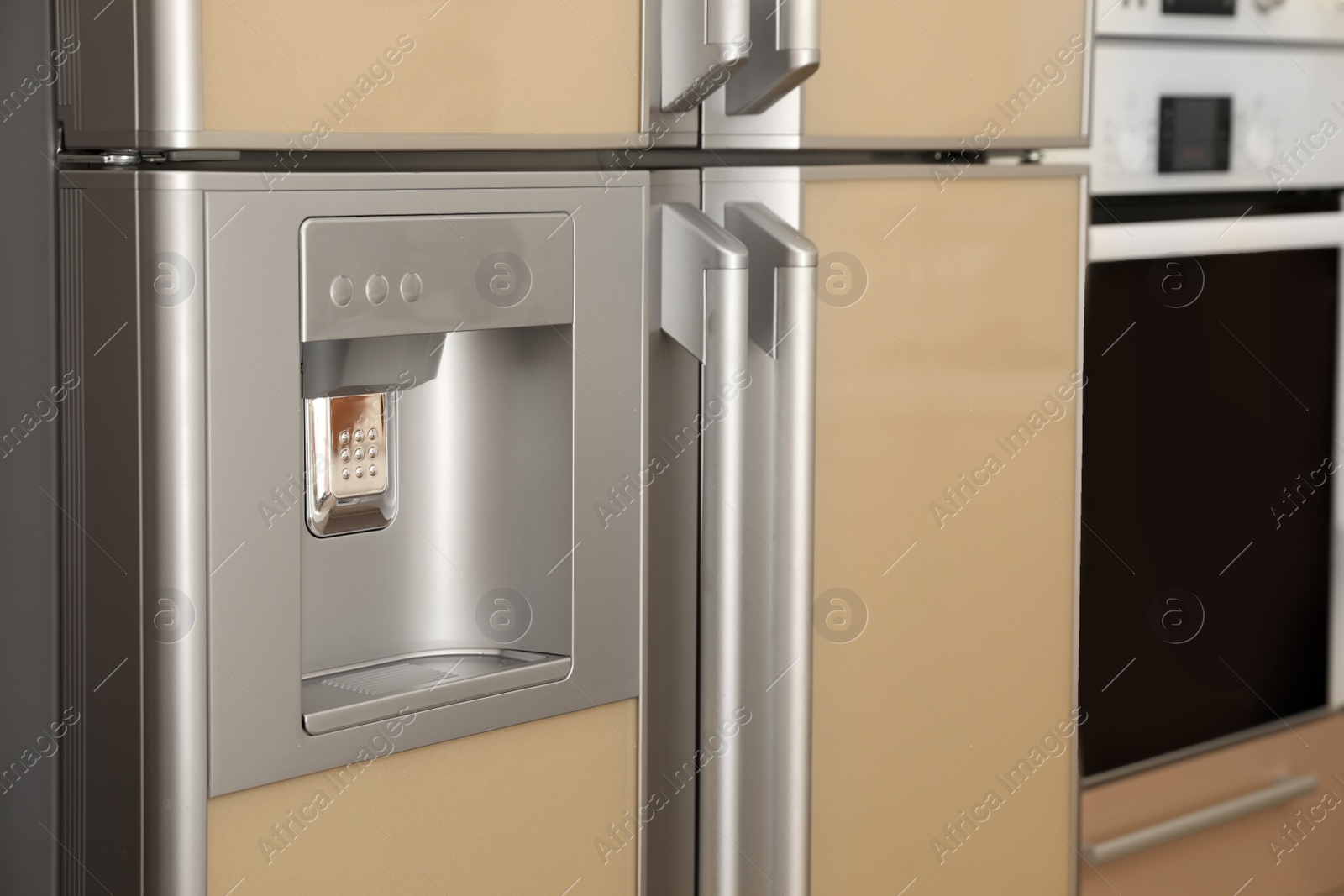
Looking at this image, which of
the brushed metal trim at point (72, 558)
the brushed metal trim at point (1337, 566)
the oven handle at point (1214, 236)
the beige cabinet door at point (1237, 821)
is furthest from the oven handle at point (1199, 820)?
the brushed metal trim at point (72, 558)

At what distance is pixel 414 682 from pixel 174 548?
0.63ft

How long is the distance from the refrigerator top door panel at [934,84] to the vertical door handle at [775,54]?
0.08 ft

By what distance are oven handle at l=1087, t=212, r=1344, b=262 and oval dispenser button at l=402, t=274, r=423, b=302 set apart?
25.0 inches

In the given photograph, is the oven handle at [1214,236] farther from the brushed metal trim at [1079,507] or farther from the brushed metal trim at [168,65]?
the brushed metal trim at [168,65]

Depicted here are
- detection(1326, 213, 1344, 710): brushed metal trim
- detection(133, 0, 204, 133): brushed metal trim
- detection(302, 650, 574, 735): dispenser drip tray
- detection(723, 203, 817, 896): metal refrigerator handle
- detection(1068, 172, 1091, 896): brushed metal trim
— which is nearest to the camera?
detection(133, 0, 204, 133): brushed metal trim

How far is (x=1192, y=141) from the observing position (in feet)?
4.23

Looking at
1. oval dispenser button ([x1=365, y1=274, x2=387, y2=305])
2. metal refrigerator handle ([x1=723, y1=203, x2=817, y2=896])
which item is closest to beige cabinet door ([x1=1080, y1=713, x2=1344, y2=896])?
metal refrigerator handle ([x1=723, y1=203, x2=817, y2=896])

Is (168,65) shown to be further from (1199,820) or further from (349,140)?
(1199,820)

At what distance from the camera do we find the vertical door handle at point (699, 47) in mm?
851

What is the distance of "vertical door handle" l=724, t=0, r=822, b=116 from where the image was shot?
2.82 ft

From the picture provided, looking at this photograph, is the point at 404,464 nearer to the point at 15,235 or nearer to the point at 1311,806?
the point at 15,235

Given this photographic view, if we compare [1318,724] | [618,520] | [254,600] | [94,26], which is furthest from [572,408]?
[1318,724]

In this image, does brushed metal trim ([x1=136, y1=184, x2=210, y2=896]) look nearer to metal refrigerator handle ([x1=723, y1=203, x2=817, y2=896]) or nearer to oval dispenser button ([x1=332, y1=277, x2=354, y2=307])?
oval dispenser button ([x1=332, y1=277, x2=354, y2=307])

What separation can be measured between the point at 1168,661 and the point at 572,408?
0.78 metres
